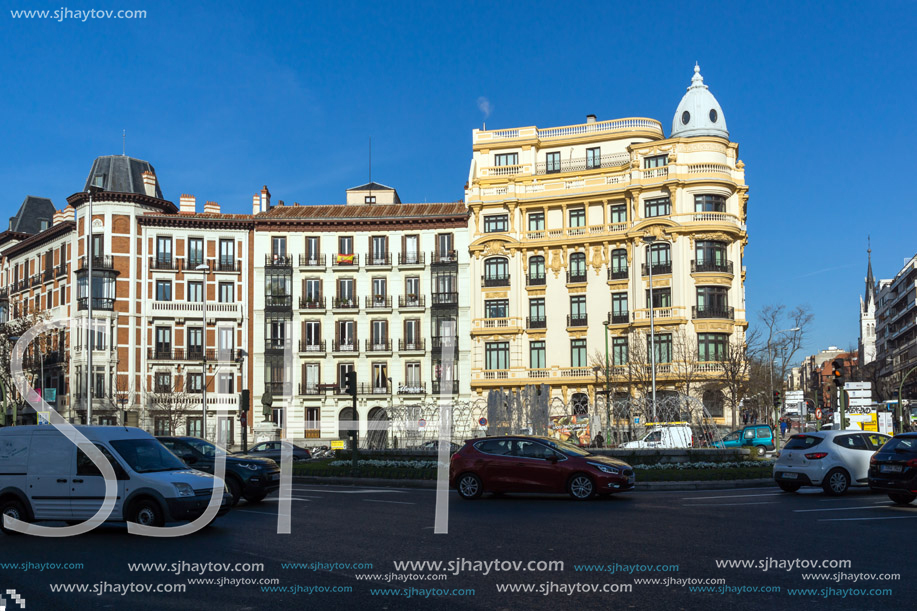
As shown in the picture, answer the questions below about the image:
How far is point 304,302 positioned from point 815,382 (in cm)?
3746

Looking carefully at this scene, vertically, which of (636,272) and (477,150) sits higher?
(477,150)

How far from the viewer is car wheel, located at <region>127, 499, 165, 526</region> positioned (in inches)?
535

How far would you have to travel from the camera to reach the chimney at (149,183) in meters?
64.6

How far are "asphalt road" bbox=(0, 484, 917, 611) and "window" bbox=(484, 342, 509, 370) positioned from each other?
41.0 meters

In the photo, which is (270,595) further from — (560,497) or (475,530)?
(560,497)

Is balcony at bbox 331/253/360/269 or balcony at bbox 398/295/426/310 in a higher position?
balcony at bbox 331/253/360/269

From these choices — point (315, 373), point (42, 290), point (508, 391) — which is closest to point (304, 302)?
point (315, 373)

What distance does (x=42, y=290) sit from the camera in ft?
Answer: 220

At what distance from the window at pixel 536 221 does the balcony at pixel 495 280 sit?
12.4ft

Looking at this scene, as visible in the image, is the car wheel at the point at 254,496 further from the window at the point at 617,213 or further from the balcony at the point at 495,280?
the window at the point at 617,213

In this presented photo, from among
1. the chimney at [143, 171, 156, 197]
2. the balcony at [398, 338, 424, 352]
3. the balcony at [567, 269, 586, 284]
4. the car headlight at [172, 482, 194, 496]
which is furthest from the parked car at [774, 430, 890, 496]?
the chimney at [143, 171, 156, 197]

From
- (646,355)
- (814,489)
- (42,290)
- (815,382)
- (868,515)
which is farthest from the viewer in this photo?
(42,290)

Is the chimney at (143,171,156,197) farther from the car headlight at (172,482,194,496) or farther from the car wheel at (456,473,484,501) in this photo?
the car headlight at (172,482,194,496)

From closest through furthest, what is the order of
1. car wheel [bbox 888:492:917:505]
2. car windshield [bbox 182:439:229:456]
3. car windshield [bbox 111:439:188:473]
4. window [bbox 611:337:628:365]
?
car windshield [bbox 111:439:188:473] < car wheel [bbox 888:492:917:505] < car windshield [bbox 182:439:229:456] < window [bbox 611:337:628:365]
